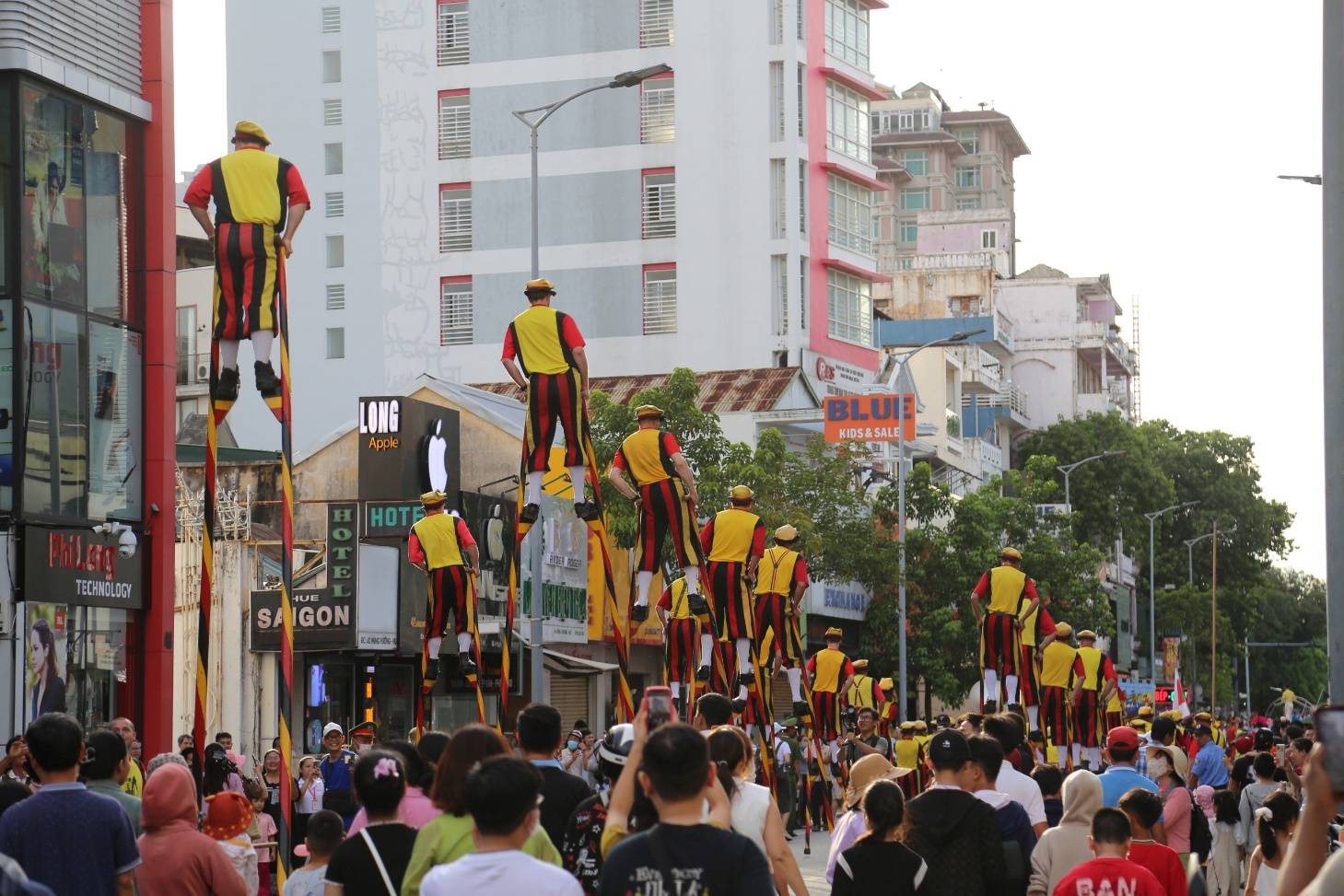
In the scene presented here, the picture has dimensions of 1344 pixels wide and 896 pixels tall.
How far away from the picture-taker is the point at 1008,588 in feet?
87.3

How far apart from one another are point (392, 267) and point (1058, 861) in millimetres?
55882

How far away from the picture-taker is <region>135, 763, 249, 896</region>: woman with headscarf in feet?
28.2

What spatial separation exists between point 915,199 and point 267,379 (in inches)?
4170

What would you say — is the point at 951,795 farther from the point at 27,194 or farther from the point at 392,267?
the point at 392,267

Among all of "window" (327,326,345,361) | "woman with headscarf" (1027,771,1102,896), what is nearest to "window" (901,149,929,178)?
"window" (327,326,345,361)

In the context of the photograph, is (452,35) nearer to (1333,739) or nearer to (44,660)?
(44,660)

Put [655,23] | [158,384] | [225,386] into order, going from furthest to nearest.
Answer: [655,23] → [158,384] → [225,386]

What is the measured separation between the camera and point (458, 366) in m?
63.2

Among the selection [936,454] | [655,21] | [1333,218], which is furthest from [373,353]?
[1333,218]

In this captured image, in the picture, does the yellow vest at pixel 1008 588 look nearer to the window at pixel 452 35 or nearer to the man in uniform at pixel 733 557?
the man in uniform at pixel 733 557

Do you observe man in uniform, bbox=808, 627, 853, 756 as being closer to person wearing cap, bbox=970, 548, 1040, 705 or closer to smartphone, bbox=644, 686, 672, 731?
person wearing cap, bbox=970, 548, 1040, 705

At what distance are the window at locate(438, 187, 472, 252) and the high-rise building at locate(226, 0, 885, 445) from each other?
6 cm

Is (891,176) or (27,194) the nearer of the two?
(27,194)

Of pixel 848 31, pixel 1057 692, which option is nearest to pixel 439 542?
pixel 1057 692
